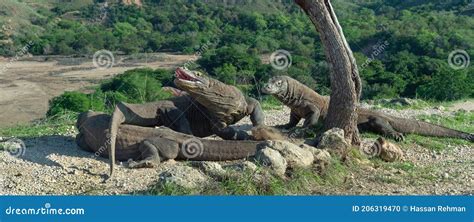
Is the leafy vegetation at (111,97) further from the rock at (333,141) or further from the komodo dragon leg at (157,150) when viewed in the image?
the rock at (333,141)

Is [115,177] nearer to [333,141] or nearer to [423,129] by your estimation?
[333,141]

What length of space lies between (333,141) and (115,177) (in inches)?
97.0

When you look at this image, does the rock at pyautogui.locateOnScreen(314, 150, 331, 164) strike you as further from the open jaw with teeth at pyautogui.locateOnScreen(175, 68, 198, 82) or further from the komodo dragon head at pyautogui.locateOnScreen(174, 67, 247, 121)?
the open jaw with teeth at pyautogui.locateOnScreen(175, 68, 198, 82)

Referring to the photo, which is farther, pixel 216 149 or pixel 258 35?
pixel 258 35

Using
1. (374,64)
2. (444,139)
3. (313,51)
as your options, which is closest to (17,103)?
(374,64)

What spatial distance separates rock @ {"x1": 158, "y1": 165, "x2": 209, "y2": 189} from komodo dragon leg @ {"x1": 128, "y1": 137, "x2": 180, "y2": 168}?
1.28m

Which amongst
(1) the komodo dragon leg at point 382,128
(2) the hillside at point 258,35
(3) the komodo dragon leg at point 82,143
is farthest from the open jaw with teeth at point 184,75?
(2) the hillside at point 258,35

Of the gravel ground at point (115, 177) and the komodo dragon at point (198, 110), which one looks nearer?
the gravel ground at point (115, 177)

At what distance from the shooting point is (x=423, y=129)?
32.4 feet

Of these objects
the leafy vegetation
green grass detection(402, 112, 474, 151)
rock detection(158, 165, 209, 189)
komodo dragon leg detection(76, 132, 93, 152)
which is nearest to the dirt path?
the leafy vegetation

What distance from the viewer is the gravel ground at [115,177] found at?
6.54 metres

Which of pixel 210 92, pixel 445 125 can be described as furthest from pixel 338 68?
pixel 445 125

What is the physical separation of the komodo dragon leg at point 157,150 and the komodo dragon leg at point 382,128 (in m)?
3.38

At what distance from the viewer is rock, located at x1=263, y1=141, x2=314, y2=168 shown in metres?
6.76
